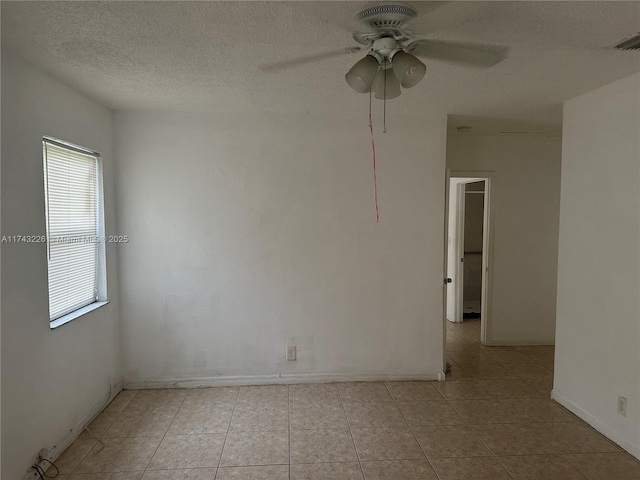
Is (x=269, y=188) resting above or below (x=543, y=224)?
above

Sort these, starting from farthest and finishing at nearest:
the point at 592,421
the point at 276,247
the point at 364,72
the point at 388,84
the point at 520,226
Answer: the point at 520,226
the point at 276,247
the point at 592,421
the point at 388,84
the point at 364,72

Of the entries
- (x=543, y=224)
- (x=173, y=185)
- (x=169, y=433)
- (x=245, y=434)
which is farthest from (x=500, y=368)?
(x=173, y=185)

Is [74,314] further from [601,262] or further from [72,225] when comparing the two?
[601,262]

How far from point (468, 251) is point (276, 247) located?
4208mm

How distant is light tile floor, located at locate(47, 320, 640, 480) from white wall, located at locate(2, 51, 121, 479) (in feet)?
1.05

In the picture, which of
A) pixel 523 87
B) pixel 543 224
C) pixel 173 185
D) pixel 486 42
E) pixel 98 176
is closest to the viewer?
pixel 486 42

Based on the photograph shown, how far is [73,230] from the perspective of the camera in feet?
9.51

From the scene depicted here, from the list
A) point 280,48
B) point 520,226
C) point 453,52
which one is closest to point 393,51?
point 453,52

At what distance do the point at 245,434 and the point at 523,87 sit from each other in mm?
3025

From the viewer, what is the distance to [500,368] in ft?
13.6

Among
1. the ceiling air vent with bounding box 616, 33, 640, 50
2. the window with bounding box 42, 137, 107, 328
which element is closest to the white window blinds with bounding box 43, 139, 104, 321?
the window with bounding box 42, 137, 107, 328

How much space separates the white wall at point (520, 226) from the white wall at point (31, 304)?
3.75 metres

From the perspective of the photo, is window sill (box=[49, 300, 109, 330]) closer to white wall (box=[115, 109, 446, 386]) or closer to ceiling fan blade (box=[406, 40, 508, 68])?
white wall (box=[115, 109, 446, 386])

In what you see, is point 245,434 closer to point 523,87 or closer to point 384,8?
point 384,8
